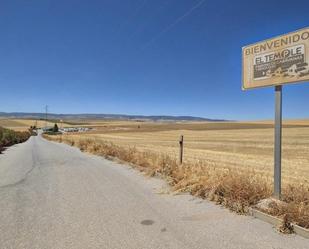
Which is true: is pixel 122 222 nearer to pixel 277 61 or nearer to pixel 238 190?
pixel 238 190

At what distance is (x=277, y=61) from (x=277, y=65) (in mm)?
72

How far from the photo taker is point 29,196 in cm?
850

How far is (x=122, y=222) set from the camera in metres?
6.01

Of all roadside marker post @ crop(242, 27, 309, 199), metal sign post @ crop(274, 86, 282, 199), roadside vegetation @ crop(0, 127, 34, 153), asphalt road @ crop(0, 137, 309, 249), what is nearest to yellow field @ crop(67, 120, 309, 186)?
metal sign post @ crop(274, 86, 282, 199)

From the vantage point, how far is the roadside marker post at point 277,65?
19.9ft

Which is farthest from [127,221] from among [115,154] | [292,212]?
[115,154]

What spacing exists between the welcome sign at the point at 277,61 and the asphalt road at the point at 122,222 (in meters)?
2.55

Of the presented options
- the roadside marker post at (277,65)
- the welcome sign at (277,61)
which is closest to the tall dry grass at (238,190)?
the roadside marker post at (277,65)

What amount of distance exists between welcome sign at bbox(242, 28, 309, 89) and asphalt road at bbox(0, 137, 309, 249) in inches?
101

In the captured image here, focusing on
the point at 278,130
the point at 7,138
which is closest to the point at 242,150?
the point at 278,130

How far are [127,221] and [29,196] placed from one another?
3.50 m

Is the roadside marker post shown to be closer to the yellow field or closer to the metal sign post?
the metal sign post

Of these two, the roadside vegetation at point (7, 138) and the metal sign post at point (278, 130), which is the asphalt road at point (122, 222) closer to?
the metal sign post at point (278, 130)

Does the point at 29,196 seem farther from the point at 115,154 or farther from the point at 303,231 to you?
the point at 115,154
